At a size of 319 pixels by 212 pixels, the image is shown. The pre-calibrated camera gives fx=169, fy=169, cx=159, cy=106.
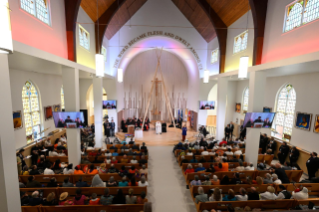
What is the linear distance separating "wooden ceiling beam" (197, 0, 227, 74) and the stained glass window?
0.99 m

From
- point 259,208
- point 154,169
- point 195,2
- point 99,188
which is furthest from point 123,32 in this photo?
point 259,208

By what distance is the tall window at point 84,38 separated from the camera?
7664 millimetres

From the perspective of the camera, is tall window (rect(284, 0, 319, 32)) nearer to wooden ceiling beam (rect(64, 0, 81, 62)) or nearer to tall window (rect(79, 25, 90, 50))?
wooden ceiling beam (rect(64, 0, 81, 62))

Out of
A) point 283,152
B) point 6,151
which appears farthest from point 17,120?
point 283,152

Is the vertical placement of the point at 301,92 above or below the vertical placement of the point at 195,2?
below

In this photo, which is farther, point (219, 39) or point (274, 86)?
point (219, 39)

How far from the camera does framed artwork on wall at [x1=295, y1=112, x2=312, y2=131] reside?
7.07m

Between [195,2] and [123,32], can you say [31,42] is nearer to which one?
[123,32]

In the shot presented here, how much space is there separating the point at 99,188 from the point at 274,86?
9699 millimetres

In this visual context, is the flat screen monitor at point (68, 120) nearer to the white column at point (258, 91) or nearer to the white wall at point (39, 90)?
the white wall at point (39, 90)

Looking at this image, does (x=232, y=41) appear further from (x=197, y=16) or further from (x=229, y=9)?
(x=197, y=16)

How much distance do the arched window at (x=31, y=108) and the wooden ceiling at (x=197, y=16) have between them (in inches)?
380

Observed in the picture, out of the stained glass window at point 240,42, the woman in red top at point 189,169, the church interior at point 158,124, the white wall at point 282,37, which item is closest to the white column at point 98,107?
the church interior at point 158,124

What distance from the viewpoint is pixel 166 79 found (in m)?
16.1
